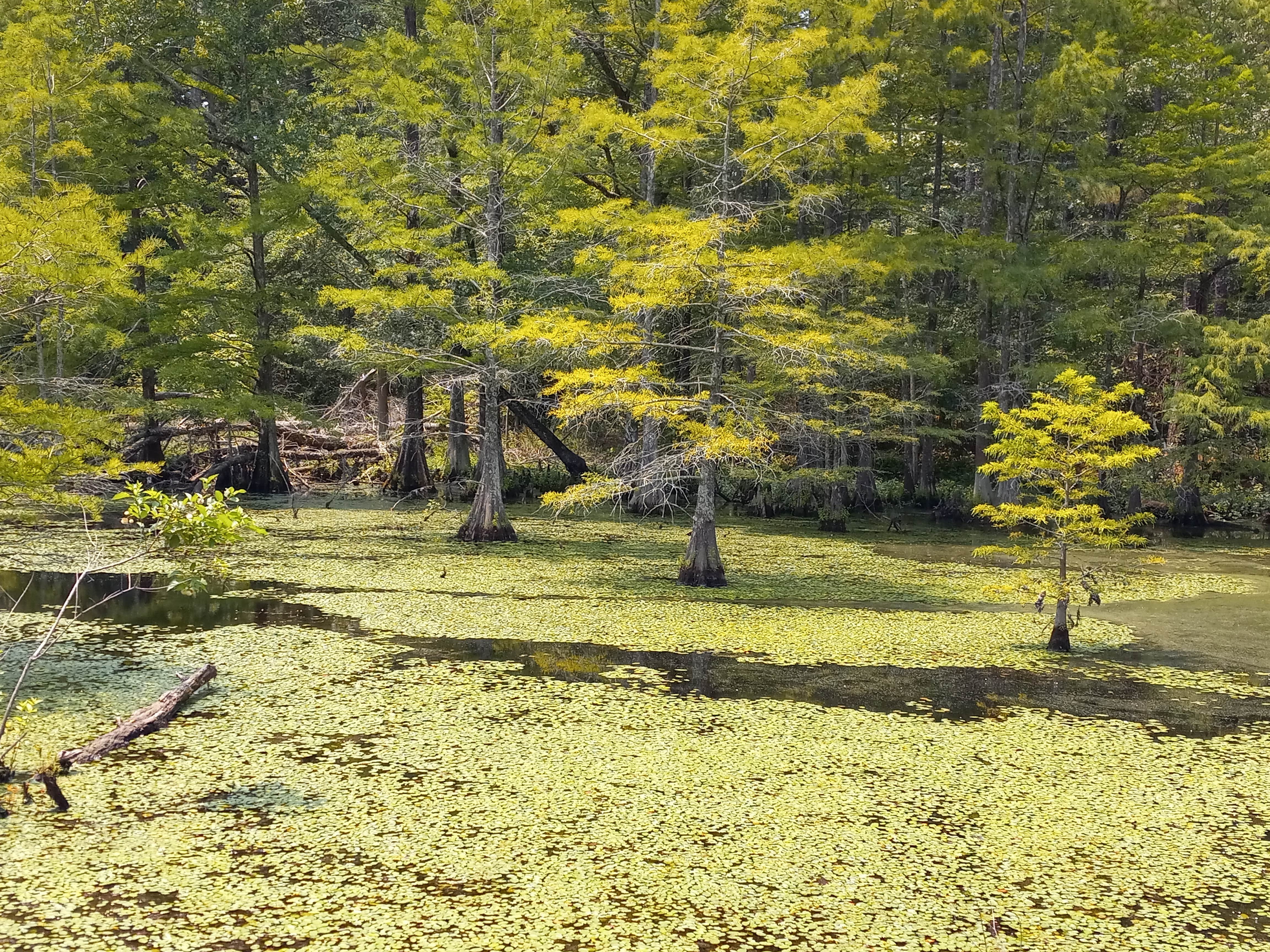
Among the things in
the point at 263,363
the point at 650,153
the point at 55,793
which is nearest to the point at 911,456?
the point at 650,153

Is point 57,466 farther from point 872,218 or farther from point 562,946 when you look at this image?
point 872,218

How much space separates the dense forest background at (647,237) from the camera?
14750 mm

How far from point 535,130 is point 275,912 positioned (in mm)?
15748

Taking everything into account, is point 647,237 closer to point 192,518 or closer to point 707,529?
point 707,529

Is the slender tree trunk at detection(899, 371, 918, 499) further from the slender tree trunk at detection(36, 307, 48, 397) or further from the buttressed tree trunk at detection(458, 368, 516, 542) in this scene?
the slender tree trunk at detection(36, 307, 48, 397)

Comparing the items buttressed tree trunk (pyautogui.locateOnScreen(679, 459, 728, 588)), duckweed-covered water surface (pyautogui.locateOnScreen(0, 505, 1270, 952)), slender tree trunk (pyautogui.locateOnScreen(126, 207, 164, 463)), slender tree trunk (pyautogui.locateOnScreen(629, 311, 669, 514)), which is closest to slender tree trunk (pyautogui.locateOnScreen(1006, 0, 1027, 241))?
slender tree trunk (pyautogui.locateOnScreen(629, 311, 669, 514))

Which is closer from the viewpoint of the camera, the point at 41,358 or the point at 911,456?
the point at 41,358

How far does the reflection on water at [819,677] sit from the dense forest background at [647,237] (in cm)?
250

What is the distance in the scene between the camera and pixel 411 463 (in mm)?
25516

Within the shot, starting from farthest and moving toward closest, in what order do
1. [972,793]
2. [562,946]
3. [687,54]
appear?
[687,54] < [972,793] < [562,946]

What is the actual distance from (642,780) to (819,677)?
3533mm

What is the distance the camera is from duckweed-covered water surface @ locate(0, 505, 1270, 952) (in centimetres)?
511

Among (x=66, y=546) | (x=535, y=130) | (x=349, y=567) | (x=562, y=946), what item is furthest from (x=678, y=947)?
(x=535, y=130)

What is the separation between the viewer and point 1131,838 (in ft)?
20.4
